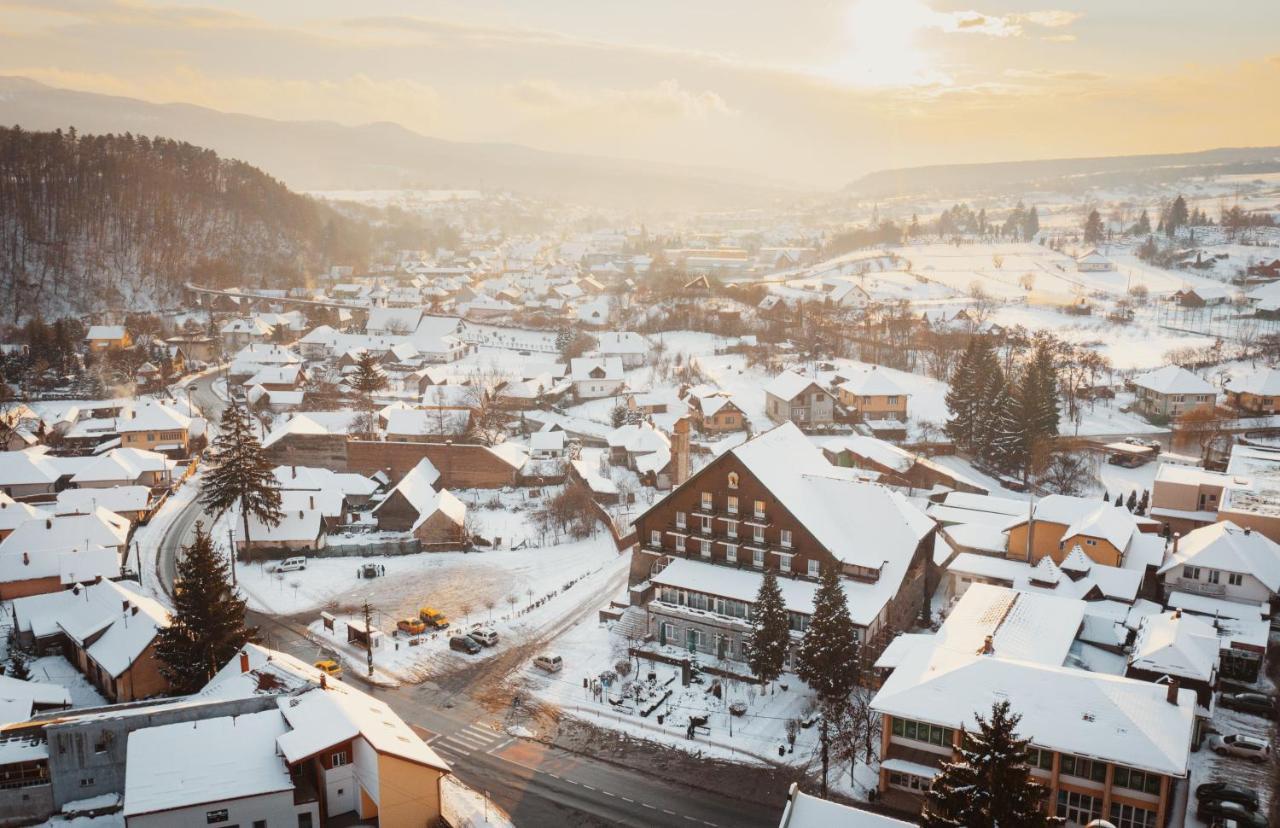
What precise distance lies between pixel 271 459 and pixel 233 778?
124 ft

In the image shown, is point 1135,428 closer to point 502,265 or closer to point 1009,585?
point 1009,585

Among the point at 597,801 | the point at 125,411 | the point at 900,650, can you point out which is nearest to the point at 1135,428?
the point at 900,650

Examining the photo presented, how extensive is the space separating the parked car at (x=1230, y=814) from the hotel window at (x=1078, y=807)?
2754 millimetres

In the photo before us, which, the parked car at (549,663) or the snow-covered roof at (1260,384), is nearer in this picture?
the parked car at (549,663)

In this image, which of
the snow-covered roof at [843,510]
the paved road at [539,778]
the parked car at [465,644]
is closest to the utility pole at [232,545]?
the parked car at [465,644]

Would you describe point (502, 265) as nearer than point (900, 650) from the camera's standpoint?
No

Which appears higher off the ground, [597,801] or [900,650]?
[900,650]

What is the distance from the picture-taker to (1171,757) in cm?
2058

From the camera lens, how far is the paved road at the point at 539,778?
23.0m

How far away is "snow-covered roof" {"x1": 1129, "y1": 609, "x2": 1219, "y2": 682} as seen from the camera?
26.2 m

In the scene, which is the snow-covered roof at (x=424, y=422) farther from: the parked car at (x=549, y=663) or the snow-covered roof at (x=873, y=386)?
the parked car at (x=549, y=663)

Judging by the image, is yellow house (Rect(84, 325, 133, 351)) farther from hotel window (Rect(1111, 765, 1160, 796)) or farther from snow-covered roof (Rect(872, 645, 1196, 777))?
hotel window (Rect(1111, 765, 1160, 796))

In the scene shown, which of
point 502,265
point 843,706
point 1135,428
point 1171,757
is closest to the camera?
point 1171,757

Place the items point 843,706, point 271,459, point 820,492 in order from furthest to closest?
1. point 271,459
2. point 820,492
3. point 843,706
